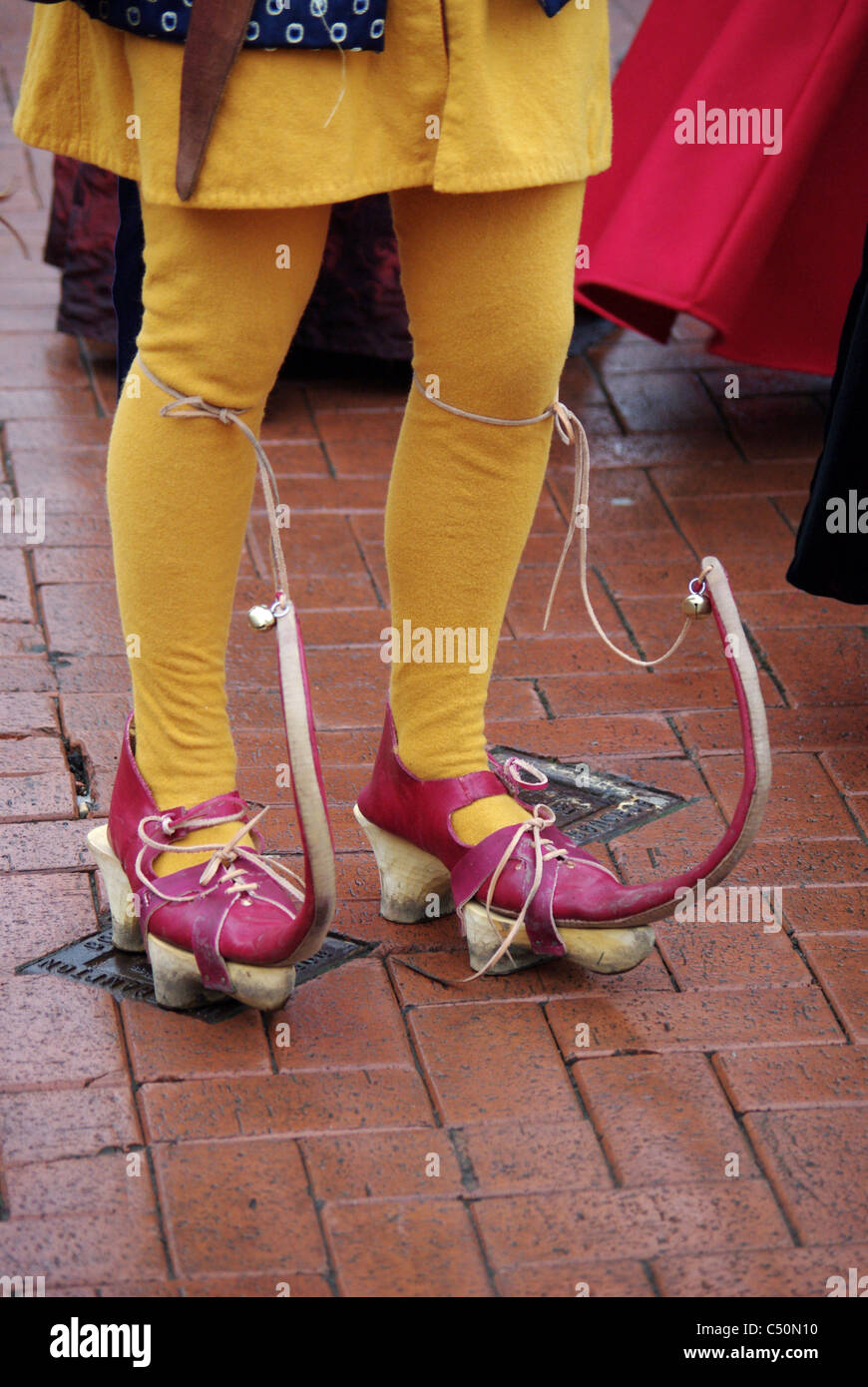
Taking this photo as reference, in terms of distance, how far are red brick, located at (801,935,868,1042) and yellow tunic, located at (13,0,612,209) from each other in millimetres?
843

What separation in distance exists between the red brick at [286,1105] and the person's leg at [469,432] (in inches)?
11.3

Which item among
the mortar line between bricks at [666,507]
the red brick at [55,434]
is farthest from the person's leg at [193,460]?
the red brick at [55,434]

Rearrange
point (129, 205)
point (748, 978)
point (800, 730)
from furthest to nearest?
point (800, 730)
point (748, 978)
point (129, 205)

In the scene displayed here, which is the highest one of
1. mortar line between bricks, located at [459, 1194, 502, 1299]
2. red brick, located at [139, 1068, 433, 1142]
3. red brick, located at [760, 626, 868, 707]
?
mortar line between bricks, located at [459, 1194, 502, 1299]

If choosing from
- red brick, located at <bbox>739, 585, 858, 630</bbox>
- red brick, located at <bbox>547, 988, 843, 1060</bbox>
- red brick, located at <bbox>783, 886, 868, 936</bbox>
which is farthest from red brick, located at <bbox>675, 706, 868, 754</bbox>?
red brick, located at <bbox>547, 988, 843, 1060</bbox>

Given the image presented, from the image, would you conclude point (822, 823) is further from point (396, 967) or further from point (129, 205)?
point (129, 205)

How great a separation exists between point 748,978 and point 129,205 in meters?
1.00

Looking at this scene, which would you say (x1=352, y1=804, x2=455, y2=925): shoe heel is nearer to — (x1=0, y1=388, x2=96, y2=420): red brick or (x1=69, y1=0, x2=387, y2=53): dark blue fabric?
(x1=69, y1=0, x2=387, y2=53): dark blue fabric

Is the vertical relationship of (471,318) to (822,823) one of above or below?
above

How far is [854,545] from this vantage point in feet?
6.99

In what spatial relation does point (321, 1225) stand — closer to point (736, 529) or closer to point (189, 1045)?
→ point (189, 1045)

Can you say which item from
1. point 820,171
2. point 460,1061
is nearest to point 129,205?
point 460,1061

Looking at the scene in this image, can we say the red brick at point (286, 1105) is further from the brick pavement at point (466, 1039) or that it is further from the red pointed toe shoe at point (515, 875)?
the red pointed toe shoe at point (515, 875)

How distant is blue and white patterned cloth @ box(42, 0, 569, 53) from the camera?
1.34 metres
